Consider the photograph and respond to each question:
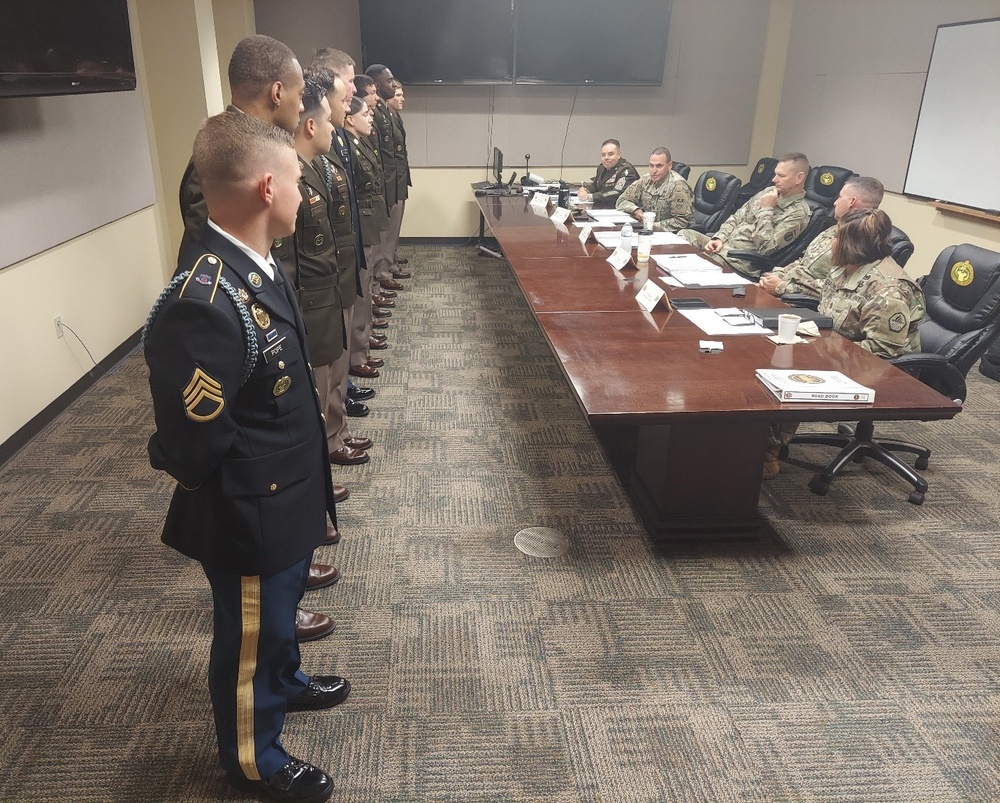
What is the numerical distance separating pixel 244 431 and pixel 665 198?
15.8 feet

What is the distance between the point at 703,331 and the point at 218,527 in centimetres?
194

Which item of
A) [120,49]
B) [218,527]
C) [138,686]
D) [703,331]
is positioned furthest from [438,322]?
[218,527]

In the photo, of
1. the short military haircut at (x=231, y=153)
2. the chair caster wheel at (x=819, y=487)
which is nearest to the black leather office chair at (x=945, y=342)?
the chair caster wheel at (x=819, y=487)

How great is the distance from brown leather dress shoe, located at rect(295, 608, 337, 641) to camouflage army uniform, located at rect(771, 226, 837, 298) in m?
2.52

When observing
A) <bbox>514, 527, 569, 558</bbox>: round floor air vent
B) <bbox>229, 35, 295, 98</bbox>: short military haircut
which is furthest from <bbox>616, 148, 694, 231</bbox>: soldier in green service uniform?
<bbox>229, 35, 295, 98</bbox>: short military haircut

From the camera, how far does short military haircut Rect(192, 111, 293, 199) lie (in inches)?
50.2

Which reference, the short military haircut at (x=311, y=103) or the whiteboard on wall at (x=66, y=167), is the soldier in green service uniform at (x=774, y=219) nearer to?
the short military haircut at (x=311, y=103)

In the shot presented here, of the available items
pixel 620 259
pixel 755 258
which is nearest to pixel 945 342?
pixel 620 259

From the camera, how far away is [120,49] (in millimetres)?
3916

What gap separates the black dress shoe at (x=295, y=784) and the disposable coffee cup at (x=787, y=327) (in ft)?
6.54

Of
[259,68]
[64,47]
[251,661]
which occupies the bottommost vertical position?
[251,661]

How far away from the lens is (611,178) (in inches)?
249

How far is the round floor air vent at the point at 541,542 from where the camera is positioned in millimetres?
2596

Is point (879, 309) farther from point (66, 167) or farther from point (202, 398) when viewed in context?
point (66, 167)
